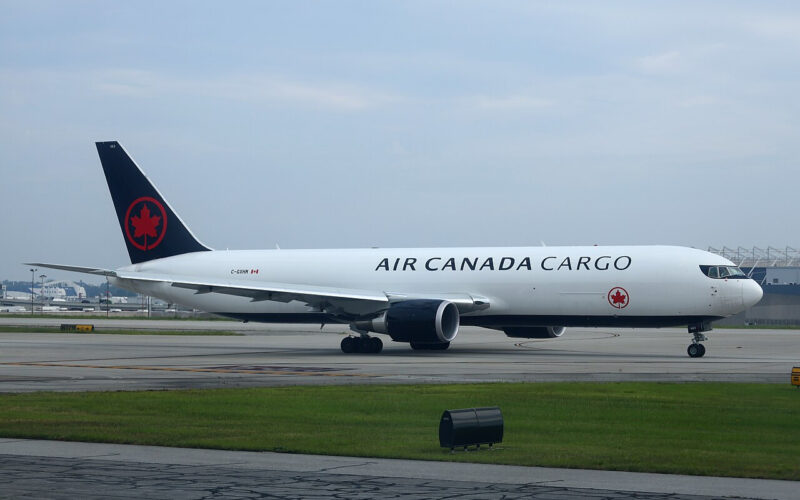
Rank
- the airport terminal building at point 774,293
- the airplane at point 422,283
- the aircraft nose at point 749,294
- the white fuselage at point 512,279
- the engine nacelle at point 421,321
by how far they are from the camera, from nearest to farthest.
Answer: the aircraft nose at point 749,294 → the white fuselage at point 512,279 → the airplane at point 422,283 → the engine nacelle at point 421,321 → the airport terminal building at point 774,293

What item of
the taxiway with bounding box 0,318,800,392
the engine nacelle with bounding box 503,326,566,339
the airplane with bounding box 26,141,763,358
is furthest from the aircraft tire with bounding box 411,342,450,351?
the engine nacelle with bounding box 503,326,566,339

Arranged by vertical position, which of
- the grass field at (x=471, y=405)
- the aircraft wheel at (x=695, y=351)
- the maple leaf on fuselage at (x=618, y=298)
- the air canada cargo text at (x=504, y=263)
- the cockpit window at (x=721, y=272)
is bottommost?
the grass field at (x=471, y=405)

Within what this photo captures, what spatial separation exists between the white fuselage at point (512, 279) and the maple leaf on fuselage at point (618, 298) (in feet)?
0.12

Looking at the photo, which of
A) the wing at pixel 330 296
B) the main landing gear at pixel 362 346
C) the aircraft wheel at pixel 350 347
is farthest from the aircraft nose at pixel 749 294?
the aircraft wheel at pixel 350 347

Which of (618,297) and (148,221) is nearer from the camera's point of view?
(618,297)

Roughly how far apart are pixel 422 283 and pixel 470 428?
92.6ft

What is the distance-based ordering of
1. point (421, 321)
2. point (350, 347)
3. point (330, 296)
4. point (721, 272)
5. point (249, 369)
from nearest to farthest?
1. point (249, 369)
2. point (721, 272)
3. point (421, 321)
4. point (330, 296)
5. point (350, 347)

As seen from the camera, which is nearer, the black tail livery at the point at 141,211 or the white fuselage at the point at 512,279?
the white fuselage at the point at 512,279

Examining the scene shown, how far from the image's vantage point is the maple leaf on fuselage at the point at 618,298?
38219 mm

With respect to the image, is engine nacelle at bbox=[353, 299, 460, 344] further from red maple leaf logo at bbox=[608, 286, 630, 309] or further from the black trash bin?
the black trash bin

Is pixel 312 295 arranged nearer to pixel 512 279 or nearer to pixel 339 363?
pixel 339 363

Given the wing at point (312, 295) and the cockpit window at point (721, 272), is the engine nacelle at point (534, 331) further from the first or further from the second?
the cockpit window at point (721, 272)

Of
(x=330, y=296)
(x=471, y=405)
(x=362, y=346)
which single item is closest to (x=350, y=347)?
(x=362, y=346)

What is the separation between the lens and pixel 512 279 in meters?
40.1
